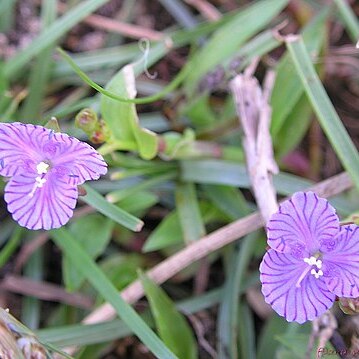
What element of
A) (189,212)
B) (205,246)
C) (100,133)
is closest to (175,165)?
(189,212)

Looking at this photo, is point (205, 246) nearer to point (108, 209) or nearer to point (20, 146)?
point (108, 209)

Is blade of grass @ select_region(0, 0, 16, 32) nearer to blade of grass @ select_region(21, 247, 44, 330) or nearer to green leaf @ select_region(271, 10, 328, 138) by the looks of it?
blade of grass @ select_region(21, 247, 44, 330)

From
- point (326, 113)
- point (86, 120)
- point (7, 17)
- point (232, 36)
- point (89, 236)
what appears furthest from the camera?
point (7, 17)

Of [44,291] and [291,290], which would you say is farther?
[44,291]

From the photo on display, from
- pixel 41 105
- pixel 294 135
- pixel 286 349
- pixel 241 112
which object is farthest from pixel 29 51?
pixel 286 349

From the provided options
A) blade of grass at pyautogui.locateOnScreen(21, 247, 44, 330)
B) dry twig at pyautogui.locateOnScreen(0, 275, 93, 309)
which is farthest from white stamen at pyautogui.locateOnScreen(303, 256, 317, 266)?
blade of grass at pyautogui.locateOnScreen(21, 247, 44, 330)
